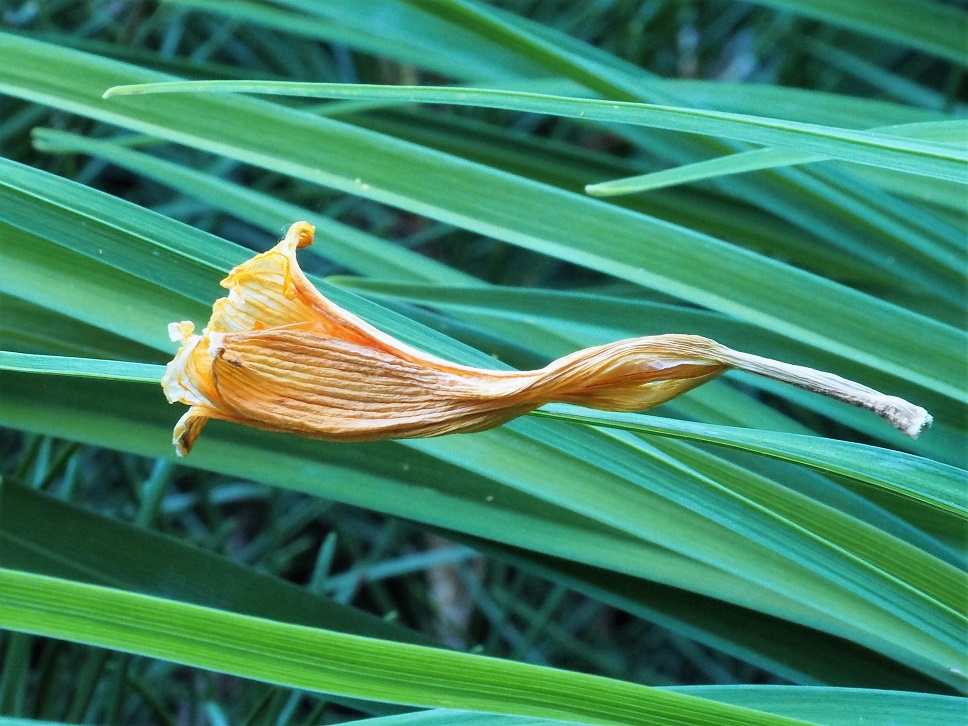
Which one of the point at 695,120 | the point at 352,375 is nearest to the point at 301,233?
the point at 352,375

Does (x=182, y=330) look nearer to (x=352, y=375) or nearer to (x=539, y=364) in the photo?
(x=352, y=375)

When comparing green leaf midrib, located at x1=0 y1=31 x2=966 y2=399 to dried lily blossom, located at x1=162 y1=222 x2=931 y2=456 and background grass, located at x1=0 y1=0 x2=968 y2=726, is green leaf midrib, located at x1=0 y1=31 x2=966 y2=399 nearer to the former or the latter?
background grass, located at x1=0 y1=0 x2=968 y2=726

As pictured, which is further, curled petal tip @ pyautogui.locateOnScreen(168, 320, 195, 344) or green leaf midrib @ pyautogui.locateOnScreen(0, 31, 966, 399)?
green leaf midrib @ pyautogui.locateOnScreen(0, 31, 966, 399)

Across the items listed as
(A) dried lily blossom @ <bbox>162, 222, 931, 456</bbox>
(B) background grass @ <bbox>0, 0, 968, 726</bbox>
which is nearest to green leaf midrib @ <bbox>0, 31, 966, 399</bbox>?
(B) background grass @ <bbox>0, 0, 968, 726</bbox>

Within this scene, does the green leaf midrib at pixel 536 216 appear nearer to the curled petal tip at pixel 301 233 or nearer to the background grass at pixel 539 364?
the background grass at pixel 539 364

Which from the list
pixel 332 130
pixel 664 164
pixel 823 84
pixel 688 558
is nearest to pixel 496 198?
pixel 332 130

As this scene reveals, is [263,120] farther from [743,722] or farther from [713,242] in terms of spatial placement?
[743,722]
